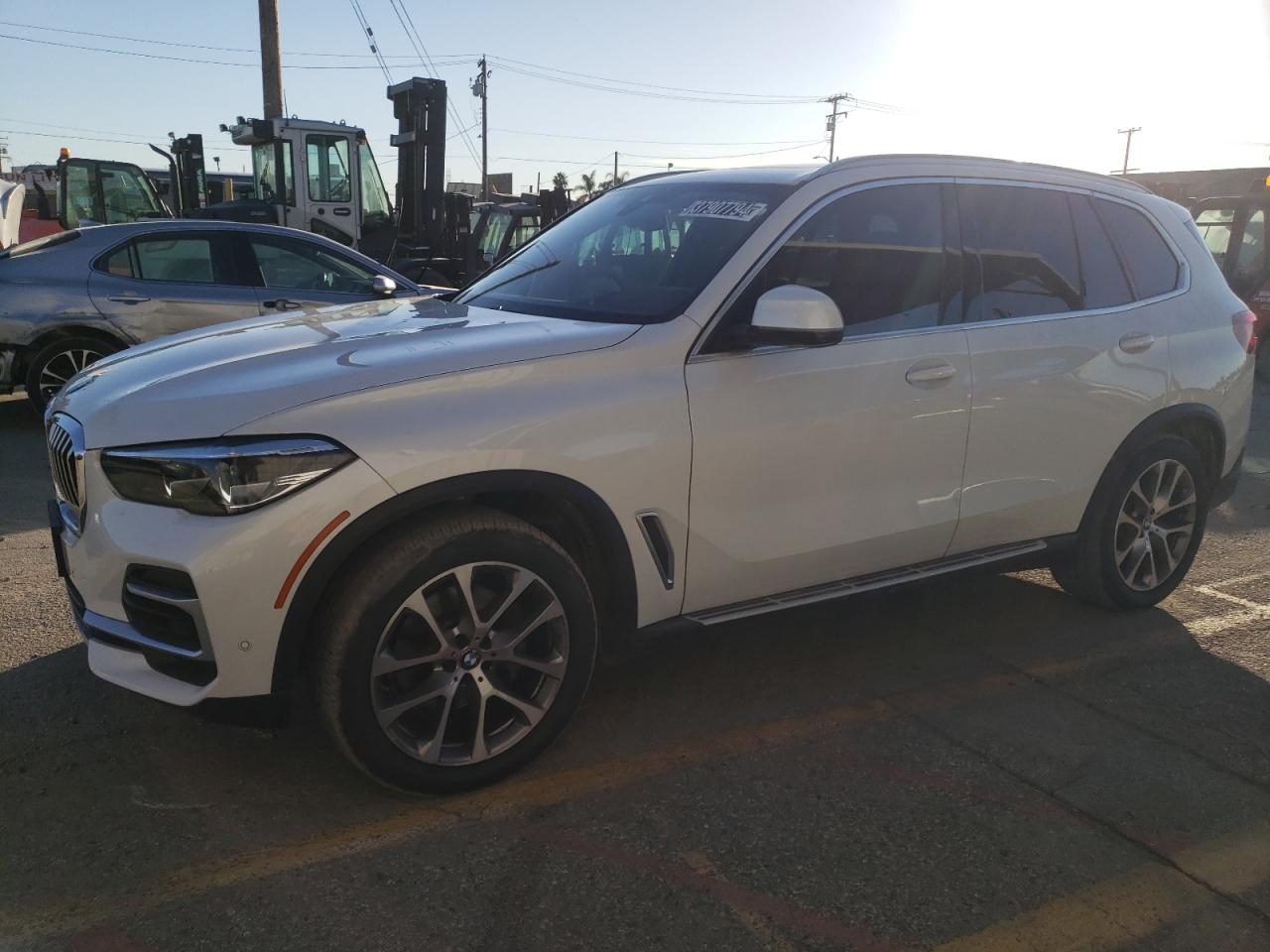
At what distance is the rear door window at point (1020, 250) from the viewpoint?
3.80 metres

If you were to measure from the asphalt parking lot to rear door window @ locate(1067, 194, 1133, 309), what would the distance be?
1.49m

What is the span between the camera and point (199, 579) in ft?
8.14

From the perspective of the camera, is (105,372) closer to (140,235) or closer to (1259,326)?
(140,235)

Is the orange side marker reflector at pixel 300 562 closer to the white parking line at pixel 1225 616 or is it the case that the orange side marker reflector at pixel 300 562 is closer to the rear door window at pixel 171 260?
the white parking line at pixel 1225 616

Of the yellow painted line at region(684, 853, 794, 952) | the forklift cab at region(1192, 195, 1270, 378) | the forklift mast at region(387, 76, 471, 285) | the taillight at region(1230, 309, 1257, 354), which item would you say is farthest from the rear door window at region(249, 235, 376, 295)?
the forklift cab at region(1192, 195, 1270, 378)

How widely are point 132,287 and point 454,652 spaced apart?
6.25 metres

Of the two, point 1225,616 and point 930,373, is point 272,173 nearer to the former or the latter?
point 930,373

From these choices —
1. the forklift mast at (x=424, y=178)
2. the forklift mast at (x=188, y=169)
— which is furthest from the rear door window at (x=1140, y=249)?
the forklift mast at (x=188, y=169)

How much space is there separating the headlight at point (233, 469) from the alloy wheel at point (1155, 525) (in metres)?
3.42

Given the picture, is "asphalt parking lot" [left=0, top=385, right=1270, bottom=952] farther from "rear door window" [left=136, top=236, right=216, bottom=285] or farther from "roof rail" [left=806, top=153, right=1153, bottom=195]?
"rear door window" [left=136, top=236, right=216, bottom=285]

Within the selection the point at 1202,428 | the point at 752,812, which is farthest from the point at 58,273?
the point at 1202,428

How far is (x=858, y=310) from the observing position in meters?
3.50

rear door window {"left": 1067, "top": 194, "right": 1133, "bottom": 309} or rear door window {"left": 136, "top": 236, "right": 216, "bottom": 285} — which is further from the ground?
rear door window {"left": 1067, "top": 194, "right": 1133, "bottom": 309}

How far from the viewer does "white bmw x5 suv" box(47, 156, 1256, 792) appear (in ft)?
8.50
